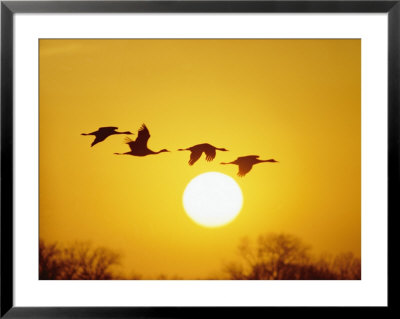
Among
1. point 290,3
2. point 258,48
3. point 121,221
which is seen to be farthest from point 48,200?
point 290,3

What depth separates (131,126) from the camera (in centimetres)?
121

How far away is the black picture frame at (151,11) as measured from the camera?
46.3 inches

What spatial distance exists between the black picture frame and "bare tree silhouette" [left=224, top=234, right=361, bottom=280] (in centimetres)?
8

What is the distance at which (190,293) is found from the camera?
119 centimetres

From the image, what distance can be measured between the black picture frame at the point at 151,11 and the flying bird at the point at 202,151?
358mm

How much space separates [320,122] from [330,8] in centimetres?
30

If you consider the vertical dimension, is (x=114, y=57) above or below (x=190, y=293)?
above

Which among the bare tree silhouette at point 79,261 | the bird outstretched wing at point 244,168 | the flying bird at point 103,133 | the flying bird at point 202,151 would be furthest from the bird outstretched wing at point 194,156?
the bare tree silhouette at point 79,261

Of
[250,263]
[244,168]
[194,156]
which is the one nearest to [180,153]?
[194,156]

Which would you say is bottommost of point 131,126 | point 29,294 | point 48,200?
point 29,294

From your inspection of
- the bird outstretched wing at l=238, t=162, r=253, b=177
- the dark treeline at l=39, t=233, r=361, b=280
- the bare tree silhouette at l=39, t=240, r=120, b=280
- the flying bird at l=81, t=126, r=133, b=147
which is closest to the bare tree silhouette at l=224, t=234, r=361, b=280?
the dark treeline at l=39, t=233, r=361, b=280

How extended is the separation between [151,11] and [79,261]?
0.70 m

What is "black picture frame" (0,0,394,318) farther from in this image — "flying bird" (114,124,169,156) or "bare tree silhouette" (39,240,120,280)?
"flying bird" (114,124,169,156)

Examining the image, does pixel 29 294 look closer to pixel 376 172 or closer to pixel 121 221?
pixel 121 221
